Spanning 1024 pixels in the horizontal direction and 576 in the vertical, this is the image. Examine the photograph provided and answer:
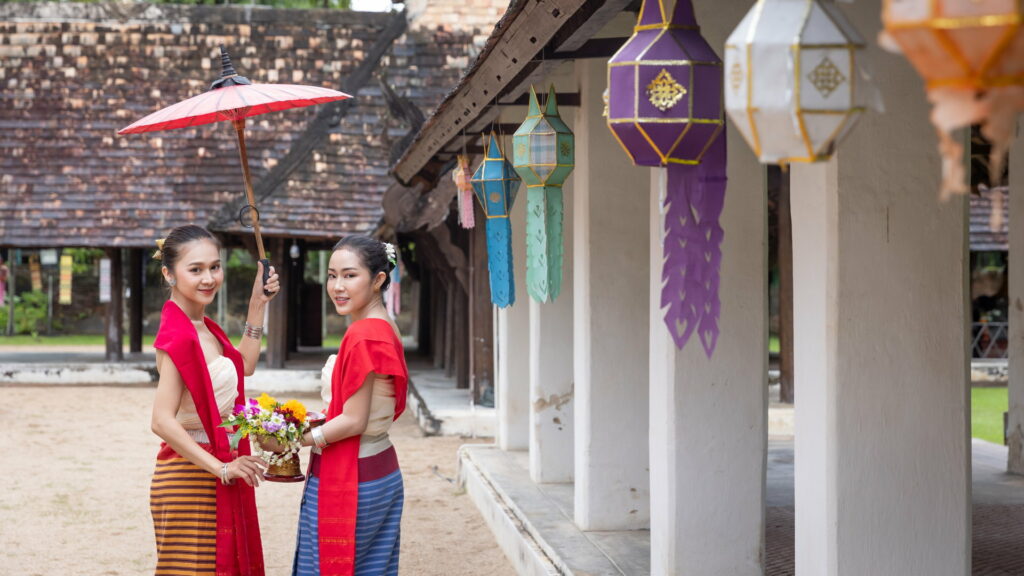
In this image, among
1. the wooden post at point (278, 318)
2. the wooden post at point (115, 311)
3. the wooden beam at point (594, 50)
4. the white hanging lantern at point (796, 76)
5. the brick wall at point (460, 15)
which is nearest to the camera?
the white hanging lantern at point (796, 76)

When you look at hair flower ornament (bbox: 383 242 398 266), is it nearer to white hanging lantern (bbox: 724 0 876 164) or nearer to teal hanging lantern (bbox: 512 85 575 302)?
teal hanging lantern (bbox: 512 85 575 302)

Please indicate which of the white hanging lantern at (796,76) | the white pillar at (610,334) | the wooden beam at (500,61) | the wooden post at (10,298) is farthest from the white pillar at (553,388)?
the wooden post at (10,298)

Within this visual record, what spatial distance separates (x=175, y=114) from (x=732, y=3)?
2.13 metres

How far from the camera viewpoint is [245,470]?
3.79 metres

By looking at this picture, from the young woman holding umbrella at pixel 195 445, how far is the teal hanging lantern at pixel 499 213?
8.20 ft

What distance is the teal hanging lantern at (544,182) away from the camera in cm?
509

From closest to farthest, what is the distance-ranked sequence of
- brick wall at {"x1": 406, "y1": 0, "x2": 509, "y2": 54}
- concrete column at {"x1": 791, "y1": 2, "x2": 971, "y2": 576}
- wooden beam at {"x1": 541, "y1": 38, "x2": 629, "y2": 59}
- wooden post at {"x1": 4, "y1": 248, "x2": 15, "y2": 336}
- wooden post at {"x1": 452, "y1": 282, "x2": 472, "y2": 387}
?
concrete column at {"x1": 791, "y1": 2, "x2": 971, "y2": 576} → wooden beam at {"x1": 541, "y1": 38, "x2": 629, "y2": 59} → wooden post at {"x1": 452, "y1": 282, "x2": 472, "y2": 387} → brick wall at {"x1": 406, "y1": 0, "x2": 509, "y2": 54} → wooden post at {"x1": 4, "y1": 248, "x2": 15, "y2": 336}

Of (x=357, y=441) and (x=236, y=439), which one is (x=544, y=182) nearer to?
(x=357, y=441)

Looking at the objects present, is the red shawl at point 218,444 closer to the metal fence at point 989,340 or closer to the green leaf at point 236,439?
the green leaf at point 236,439

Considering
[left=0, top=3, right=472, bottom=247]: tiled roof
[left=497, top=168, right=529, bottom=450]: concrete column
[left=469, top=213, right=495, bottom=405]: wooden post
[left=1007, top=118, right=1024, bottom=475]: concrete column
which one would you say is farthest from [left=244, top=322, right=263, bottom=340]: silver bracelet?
[left=0, top=3, right=472, bottom=247]: tiled roof

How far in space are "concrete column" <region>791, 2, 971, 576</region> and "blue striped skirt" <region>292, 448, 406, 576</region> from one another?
4.55ft

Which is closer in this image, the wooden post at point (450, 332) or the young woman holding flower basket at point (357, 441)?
the young woman holding flower basket at point (357, 441)

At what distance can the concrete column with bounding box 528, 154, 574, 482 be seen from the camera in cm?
727

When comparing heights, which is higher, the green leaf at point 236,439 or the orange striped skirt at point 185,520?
the green leaf at point 236,439
